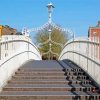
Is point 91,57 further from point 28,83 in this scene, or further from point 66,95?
point 66,95

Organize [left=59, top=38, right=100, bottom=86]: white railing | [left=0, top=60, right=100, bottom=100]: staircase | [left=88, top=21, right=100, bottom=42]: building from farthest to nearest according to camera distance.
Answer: [left=88, top=21, right=100, bottom=42]: building < [left=59, top=38, right=100, bottom=86]: white railing < [left=0, top=60, right=100, bottom=100]: staircase

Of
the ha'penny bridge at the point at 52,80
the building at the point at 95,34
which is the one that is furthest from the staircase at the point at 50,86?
the building at the point at 95,34

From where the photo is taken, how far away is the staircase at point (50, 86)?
13.1 meters

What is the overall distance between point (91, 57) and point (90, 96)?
12.1 ft

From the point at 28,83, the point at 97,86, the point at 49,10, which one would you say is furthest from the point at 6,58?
the point at 49,10

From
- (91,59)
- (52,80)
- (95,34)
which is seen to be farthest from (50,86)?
(95,34)

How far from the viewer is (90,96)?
1317 centimetres

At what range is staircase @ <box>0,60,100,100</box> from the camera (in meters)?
13.1

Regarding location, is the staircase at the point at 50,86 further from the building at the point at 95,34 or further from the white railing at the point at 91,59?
the building at the point at 95,34

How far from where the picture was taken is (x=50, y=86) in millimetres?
14844

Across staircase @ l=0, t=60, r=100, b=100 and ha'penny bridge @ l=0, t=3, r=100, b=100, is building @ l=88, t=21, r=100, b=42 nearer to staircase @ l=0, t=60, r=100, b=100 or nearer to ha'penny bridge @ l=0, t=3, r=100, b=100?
ha'penny bridge @ l=0, t=3, r=100, b=100

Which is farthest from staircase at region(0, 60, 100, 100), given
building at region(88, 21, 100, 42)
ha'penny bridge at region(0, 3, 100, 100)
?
building at region(88, 21, 100, 42)

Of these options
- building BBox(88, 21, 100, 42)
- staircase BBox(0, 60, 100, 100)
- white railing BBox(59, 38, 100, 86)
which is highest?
building BBox(88, 21, 100, 42)

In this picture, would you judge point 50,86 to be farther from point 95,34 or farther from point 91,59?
point 95,34
